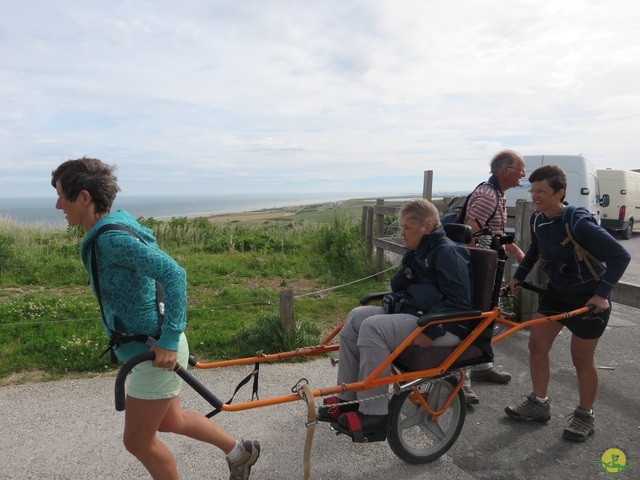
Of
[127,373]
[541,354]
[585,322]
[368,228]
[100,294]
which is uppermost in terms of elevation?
[100,294]

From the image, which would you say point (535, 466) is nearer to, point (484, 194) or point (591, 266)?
point (591, 266)

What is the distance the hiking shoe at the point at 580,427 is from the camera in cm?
372

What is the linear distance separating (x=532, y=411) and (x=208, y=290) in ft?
20.1

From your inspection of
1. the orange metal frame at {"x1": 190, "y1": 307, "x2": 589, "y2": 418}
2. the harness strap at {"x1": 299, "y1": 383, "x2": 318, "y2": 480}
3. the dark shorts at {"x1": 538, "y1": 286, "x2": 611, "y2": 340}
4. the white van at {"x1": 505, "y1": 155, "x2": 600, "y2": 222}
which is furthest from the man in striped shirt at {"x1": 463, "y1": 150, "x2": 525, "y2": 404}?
the white van at {"x1": 505, "y1": 155, "x2": 600, "y2": 222}

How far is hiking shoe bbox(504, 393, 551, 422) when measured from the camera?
401cm

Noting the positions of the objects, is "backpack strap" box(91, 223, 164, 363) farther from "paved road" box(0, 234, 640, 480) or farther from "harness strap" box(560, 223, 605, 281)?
"harness strap" box(560, 223, 605, 281)

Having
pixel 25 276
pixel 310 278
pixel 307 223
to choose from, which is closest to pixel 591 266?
pixel 310 278

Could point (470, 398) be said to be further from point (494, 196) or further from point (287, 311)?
point (287, 311)

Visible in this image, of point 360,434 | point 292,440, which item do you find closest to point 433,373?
point 360,434

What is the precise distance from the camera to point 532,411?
13.2 feet

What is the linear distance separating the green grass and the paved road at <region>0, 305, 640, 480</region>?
60 centimetres

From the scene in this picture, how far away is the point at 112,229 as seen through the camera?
235 centimetres

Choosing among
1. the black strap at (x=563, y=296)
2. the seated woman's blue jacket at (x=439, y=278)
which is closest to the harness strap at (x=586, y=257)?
the black strap at (x=563, y=296)

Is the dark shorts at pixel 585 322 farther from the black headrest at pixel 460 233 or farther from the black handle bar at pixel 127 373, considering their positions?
the black handle bar at pixel 127 373
